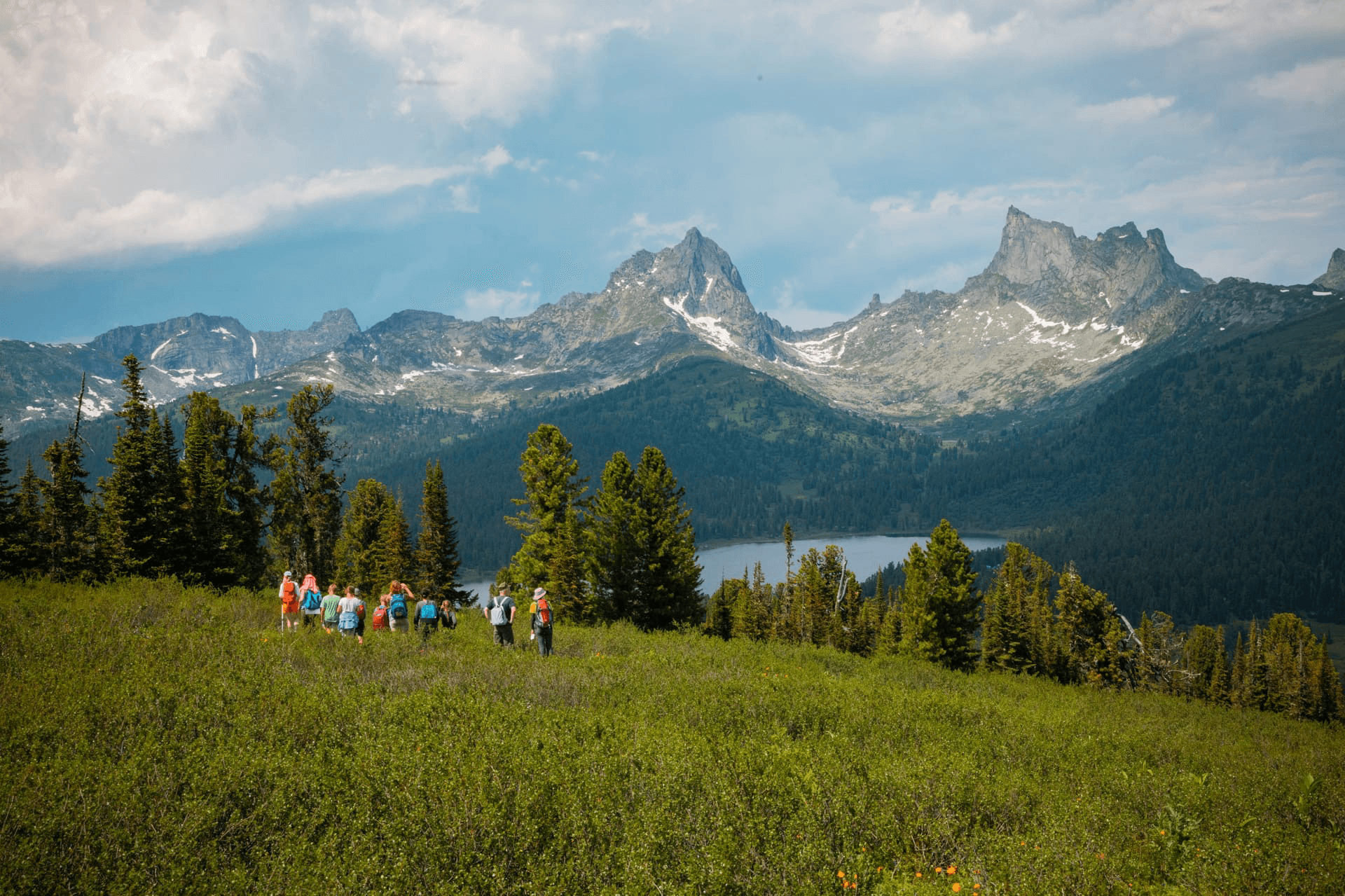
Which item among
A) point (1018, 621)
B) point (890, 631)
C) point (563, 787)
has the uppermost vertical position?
point (563, 787)

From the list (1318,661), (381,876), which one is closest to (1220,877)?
(381,876)

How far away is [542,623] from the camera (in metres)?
18.8

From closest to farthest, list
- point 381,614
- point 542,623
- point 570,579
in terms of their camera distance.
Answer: point 542,623, point 381,614, point 570,579

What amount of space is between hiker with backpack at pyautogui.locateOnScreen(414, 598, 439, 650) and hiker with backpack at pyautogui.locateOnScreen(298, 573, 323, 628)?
124 inches

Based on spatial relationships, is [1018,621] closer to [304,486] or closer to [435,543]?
[435,543]

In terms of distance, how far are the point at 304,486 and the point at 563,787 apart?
3980cm

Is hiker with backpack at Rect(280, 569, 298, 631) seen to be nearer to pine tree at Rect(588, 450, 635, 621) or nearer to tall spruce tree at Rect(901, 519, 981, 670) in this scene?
pine tree at Rect(588, 450, 635, 621)

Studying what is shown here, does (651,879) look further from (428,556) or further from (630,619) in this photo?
(428,556)

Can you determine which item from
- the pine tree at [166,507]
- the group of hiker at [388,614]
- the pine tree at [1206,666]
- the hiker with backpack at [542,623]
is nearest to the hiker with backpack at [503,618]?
the group of hiker at [388,614]

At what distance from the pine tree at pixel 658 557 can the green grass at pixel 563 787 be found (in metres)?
20.5

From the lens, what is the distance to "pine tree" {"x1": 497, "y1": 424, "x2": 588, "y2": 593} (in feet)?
126

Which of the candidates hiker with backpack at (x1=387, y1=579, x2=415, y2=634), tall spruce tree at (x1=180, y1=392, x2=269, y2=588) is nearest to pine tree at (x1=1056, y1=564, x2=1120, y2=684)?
hiker with backpack at (x1=387, y1=579, x2=415, y2=634)

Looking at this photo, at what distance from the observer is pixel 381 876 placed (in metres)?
6.82

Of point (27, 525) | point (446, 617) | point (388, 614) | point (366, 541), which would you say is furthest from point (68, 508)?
point (446, 617)
